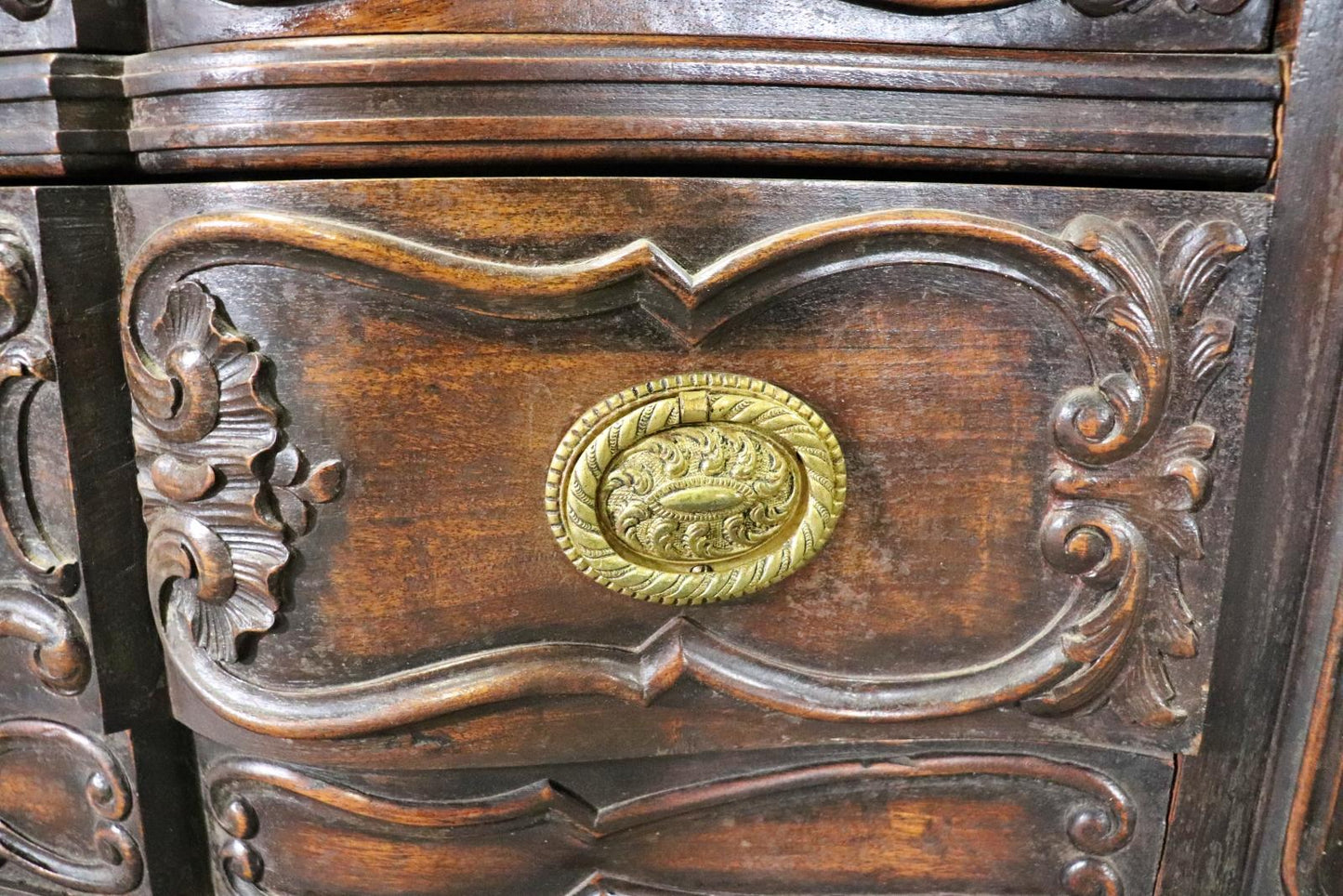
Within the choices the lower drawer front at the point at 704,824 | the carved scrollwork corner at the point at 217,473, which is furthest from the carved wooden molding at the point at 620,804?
the carved scrollwork corner at the point at 217,473

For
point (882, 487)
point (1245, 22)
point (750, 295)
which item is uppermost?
point (1245, 22)

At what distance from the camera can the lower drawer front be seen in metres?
0.51

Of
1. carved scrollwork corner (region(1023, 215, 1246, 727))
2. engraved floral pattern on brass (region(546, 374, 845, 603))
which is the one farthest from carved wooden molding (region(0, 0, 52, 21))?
carved scrollwork corner (region(1023, 215, 1246, 727))

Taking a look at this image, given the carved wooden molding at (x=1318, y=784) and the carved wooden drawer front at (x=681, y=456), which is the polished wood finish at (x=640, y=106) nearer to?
the carved wooden drawer front at (x=681, y=456)

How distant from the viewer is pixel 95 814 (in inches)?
21.1

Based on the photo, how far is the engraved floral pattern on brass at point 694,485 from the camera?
446 millimetres

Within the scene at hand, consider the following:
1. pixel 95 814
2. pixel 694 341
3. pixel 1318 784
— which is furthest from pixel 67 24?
pixel 1318 784

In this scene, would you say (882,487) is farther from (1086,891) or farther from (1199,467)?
(1086,891)

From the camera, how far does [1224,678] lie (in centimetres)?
50

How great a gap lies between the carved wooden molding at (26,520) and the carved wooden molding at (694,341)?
51mm

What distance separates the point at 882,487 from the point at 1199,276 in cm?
19

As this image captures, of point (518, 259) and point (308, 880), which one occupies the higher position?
point (518, 259)

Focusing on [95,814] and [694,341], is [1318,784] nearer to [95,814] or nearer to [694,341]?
[694,341]

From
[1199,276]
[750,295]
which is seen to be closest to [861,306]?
[750,295]
